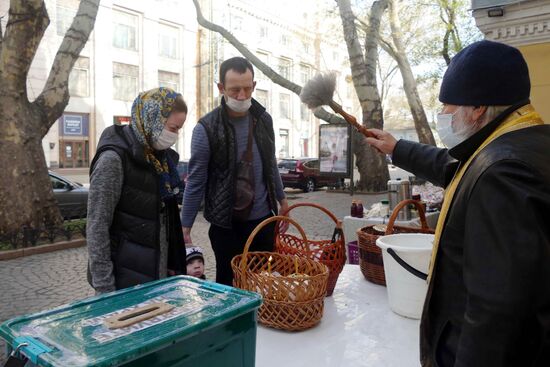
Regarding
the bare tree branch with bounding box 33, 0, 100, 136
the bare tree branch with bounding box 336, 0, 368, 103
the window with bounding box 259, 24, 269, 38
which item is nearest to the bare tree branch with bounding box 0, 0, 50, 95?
the bare tree branch with bounding box 33, 0, 100, 136

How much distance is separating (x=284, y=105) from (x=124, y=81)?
17266 millimetres

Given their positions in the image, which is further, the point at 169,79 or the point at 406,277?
the point at 169,79

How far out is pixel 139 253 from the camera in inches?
85.4

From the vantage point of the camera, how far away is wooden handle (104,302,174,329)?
108 cm

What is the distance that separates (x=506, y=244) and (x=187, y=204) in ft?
7.13

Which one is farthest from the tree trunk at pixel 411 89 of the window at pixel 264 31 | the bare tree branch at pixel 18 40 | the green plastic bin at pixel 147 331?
the window at pixel 264 31

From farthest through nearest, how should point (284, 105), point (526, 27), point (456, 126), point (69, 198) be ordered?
1. point (284, 105)
2. point (69, 198)
3. point (526, 27)
4. point (456, 126)

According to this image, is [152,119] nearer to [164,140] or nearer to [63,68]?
[164,140]

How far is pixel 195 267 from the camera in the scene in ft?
9.68

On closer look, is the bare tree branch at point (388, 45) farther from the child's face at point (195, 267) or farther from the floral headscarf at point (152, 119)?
the floral headscarf at point (152, 119)

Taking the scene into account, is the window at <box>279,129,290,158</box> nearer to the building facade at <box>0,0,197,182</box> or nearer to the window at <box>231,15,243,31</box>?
the window at <box>231,15,243,31</box>

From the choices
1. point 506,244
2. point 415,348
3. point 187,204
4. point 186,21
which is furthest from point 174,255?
point 186,21

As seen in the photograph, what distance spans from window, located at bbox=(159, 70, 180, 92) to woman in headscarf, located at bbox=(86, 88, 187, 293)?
98.8 ft

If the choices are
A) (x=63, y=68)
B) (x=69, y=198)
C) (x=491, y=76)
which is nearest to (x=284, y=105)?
(x=69, y=198)
